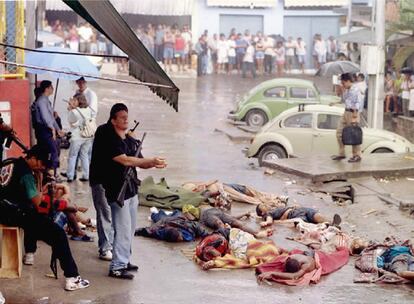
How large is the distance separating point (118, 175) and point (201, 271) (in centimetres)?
169

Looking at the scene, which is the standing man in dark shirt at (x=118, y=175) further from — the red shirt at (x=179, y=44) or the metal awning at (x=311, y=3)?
the metal awning at (x=311, y=3)

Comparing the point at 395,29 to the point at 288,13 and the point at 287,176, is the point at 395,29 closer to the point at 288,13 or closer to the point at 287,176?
the point at 287,176

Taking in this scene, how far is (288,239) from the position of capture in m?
12.5

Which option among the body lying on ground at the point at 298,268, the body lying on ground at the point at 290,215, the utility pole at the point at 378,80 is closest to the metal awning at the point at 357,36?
the utility pole at the point at 378,80

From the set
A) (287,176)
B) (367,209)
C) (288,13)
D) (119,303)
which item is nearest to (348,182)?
(287,176)

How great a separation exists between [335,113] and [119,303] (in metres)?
12.6

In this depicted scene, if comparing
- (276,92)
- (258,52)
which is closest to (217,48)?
(258,52)

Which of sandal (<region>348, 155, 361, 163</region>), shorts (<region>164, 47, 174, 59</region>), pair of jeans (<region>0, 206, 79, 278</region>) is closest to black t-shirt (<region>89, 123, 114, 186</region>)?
pair of jeans (<region>0, 206, 79, 278</region>)

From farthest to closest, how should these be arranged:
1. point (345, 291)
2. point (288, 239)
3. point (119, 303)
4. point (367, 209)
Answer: point (367, 209) < point (288, 239) < point (345, 291) < point (119, 303)

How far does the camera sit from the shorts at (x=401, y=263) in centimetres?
1065

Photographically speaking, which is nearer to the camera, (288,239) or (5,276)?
(5,276)

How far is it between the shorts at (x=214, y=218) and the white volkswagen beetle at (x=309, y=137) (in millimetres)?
7789

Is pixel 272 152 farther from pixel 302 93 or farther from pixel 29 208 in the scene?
pixel 29 208

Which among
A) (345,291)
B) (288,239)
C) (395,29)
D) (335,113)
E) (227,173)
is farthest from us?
(395,29)
